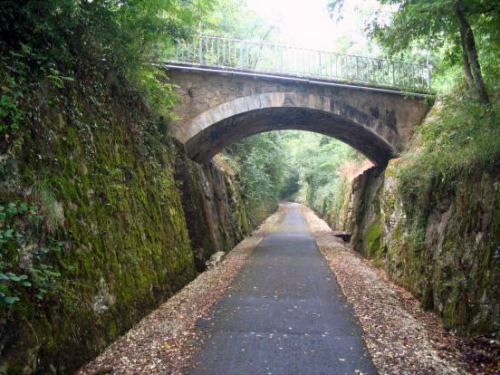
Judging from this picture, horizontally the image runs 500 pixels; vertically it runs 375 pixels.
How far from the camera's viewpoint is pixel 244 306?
220 inches

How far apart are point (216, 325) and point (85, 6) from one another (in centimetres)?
440

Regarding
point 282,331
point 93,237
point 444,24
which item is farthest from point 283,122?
point 93,237

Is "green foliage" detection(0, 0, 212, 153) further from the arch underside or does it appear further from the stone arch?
the arch underside

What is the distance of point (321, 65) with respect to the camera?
11320 mm

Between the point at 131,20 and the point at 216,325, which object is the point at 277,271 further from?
the point at 131,20

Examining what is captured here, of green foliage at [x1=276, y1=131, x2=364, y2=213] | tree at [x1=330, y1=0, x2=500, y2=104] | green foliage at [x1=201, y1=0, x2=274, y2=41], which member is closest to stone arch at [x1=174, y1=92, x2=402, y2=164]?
tree at [x1=330, y1=0, x2=500, y2=104]

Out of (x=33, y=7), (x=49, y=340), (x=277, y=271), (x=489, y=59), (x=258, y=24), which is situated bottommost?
(x=277, y=271)

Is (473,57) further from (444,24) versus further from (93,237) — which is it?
(93,237)

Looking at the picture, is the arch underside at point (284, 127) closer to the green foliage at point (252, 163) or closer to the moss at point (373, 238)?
the moss at point (373, 238)

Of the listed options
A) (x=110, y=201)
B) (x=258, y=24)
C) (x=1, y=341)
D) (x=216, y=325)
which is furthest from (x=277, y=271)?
(x=258, y=24)

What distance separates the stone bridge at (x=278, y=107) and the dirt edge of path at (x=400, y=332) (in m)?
5.81

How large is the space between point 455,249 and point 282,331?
8.37 ft

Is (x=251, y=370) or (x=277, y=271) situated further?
(x=277, y=271)

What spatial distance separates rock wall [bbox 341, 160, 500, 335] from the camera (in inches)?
158
